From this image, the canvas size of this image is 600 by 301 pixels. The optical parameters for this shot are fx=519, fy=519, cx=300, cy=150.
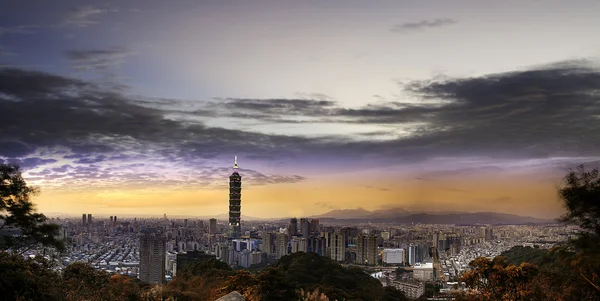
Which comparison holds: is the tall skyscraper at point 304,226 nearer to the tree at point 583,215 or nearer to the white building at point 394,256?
the white building at point 394,256

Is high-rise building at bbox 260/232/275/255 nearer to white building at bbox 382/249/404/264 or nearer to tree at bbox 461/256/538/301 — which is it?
white building at bbox 382/249/404/264

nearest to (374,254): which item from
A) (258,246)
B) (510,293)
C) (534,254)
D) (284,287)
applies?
(258,246)

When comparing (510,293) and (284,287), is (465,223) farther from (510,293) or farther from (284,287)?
(510,293)

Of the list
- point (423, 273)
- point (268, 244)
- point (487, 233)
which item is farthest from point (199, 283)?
point (268, 244)

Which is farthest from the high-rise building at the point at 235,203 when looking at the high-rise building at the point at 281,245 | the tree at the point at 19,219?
the tree at the point at 19,219

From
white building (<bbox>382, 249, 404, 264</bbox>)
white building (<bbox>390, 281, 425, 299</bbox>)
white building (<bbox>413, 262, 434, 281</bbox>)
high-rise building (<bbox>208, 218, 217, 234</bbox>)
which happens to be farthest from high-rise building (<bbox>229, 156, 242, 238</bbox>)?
white building (<bbox>390, 281, 425, 299</bbox>)
